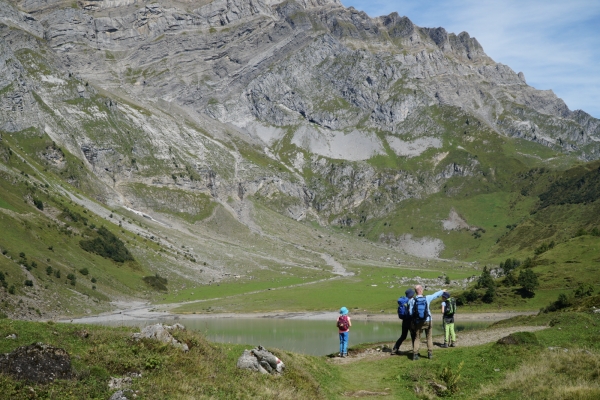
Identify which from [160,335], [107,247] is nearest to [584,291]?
[160,335]

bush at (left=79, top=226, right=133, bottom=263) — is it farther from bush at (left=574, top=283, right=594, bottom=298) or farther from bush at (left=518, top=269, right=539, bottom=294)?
bush at (left=574, top=283, right=594, bottom=298)

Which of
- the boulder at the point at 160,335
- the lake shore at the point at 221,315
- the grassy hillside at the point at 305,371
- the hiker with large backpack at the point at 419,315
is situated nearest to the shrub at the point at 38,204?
the lake shore at the point at 221,315

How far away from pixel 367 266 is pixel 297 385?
182 m

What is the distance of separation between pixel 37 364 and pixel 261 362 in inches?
316

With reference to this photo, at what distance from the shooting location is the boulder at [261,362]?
17344 mm

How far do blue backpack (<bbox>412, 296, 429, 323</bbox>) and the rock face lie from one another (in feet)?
52.2

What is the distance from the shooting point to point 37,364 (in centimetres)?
1269

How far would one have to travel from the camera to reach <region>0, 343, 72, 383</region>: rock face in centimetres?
1230

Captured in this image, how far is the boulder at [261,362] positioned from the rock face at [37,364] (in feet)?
20.8

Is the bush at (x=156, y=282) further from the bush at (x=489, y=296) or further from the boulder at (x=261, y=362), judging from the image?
the boulder at (x=261, y=362)

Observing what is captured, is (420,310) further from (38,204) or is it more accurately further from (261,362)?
(38,204)

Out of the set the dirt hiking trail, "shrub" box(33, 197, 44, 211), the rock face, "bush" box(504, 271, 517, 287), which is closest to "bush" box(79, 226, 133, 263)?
"shrub" box(33, 197, 44, 211)

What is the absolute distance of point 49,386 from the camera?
1215cm

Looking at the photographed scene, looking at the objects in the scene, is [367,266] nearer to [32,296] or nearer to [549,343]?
[32,296]
